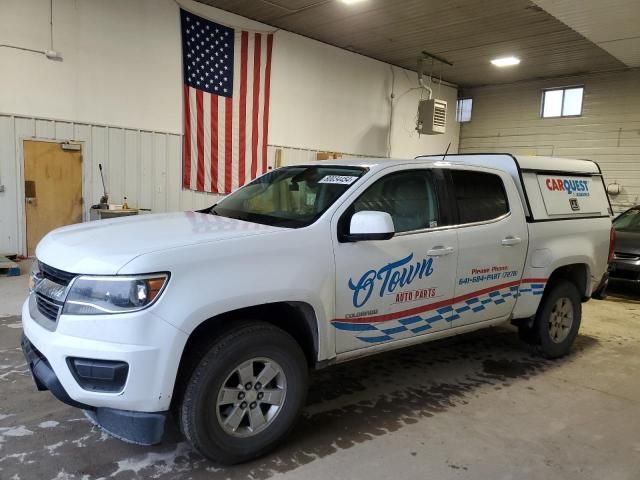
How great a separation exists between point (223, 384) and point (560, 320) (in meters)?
3.56

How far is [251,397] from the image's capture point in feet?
8.68

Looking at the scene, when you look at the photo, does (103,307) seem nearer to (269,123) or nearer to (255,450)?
(255,450)

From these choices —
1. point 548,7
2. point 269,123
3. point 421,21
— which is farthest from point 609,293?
point 269,123

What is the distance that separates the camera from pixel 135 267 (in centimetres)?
226

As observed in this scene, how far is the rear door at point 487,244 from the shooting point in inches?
146

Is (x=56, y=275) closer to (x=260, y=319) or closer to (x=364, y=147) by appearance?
(x=260, y=319)

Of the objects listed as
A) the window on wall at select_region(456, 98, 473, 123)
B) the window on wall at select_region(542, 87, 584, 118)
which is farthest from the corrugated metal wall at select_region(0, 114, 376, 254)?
the window on wall at select_region(542, 87, 584, 118)

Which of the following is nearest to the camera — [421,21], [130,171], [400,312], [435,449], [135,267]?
[135,267]

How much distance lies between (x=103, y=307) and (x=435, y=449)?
2.05 meters

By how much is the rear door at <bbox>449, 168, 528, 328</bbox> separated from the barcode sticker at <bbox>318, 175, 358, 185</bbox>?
3.12 feet

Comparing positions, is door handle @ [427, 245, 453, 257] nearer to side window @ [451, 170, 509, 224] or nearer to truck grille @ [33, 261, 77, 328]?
side window @ [451, 170, 509, 224]

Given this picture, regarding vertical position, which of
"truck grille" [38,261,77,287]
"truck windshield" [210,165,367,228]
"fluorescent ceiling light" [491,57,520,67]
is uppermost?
"fluorescent ceiling light" [491,57,520,67]

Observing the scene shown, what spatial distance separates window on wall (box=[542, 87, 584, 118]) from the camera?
14164 millimetres

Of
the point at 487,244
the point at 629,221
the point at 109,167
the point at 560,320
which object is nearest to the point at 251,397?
the point at 487,244
